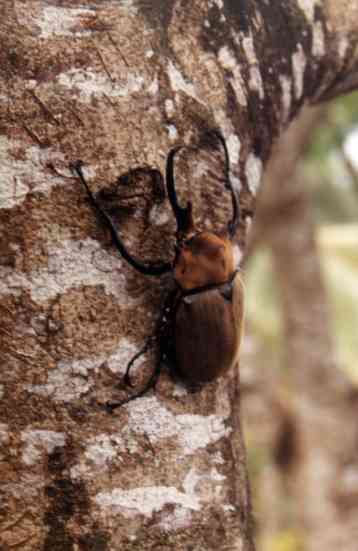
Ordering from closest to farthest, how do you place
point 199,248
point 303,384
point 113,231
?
1. point 113,231
2. point 199,248
3. point 303,384

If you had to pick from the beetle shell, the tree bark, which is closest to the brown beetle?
the beetle shell

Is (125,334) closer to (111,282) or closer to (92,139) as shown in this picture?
(111,282)

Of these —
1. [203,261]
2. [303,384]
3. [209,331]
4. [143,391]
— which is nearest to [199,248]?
[203,261]

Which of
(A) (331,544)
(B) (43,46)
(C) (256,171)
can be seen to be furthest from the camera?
(A) (331,544)

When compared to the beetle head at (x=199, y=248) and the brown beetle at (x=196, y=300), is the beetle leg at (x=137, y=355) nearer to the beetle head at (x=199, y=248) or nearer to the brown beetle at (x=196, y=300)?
the brown beetle at (x=196, y=300)

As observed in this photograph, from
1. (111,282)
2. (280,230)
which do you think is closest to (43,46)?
(111,282)

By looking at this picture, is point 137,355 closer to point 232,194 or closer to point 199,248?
point 199,248
